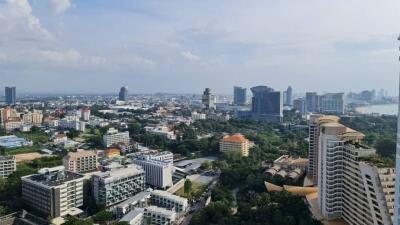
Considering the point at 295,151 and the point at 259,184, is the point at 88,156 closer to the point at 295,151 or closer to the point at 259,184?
the point at 259,184

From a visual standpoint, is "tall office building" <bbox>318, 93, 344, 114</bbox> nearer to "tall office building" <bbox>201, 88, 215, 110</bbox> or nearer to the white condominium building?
"tall office building" <bbox>201, 88, 215, 110</bbox>

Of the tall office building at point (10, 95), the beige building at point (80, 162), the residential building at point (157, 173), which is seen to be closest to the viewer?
the residential building at point (157, 173)

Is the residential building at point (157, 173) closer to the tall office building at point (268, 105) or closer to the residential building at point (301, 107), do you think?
the tall office building at point (268, 105)

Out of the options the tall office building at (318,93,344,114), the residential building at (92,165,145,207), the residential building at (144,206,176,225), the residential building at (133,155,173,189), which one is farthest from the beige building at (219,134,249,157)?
the tall office building at (318,93,344,114)

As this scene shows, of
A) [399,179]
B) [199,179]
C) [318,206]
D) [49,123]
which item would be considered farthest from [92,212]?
[49,123]

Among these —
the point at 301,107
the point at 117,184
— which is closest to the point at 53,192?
the point at 117,184

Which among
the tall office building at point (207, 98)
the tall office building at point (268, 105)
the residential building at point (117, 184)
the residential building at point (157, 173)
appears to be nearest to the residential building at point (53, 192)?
the residential building at point (117, 184)
